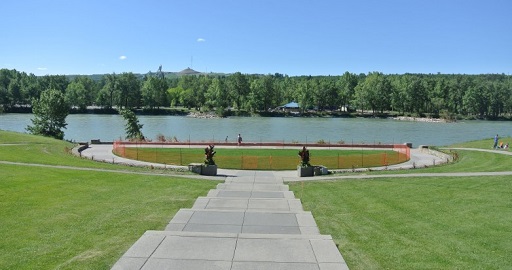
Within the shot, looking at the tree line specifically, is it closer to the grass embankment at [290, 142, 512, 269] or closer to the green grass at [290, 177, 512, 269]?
the grass embankment at [290, 142, 512, 269]

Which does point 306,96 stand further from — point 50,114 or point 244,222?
point 244,222

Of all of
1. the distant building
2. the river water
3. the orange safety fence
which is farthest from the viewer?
the distant building

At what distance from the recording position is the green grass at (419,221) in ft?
36.9

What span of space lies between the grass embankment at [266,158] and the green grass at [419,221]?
555 inches

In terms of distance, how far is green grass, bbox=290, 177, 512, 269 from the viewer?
11.3 metres

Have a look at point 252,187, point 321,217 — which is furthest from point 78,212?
point 252,187

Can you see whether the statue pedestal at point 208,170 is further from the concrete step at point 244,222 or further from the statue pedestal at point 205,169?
the concrete step at point 244,222

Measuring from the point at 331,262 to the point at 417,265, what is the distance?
6.97ft

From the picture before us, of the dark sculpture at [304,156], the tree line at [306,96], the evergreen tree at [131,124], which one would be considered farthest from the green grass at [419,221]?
the tree line at [306,96]

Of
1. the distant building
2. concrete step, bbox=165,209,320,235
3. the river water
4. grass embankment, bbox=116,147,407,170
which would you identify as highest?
the distant building

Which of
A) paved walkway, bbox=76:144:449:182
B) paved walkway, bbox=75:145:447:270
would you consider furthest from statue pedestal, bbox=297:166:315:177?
paved walkway, bbox=75:145:447:270

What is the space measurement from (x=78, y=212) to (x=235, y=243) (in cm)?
659

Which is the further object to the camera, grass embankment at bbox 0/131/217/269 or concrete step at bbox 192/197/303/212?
concrete step at bbox 192/197/303/212

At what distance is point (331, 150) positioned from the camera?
51125mm
